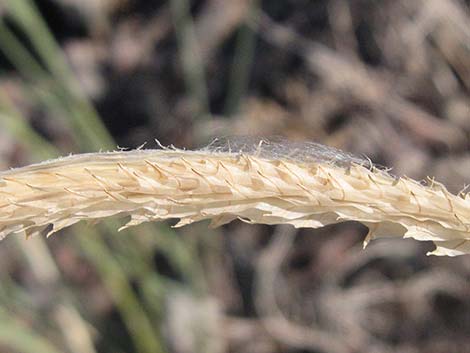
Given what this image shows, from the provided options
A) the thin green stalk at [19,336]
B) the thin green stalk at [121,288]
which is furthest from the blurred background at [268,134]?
the thin green stalk at [19,336]

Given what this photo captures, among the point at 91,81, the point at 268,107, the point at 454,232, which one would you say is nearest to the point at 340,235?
the point at 268,107

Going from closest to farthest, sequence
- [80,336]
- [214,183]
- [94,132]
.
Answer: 1. [214,183]
2. [94,132]
3. [80,336]

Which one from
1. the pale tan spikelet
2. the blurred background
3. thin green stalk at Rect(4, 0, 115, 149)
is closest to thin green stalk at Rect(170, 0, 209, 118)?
the blurred background

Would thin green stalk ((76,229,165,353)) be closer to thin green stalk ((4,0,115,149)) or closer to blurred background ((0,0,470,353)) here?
blurred background ((0,0,470,353))

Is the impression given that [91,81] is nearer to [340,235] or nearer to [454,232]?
[340,235]

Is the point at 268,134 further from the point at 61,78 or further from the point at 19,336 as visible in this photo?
the point at 19,336

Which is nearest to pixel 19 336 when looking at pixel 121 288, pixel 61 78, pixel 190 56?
pixel 121 288

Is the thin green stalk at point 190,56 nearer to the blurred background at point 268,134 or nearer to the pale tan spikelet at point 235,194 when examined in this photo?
the blurred background at point 268,134
